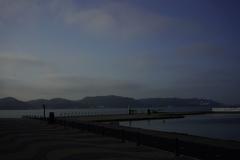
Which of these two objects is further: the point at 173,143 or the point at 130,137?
the point at 130,137

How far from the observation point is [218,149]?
53.3 feet

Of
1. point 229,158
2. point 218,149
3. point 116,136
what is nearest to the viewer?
point 229,158

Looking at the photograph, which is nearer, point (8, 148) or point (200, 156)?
point (200, 156)

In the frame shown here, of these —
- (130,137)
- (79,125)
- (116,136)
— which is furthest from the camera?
(79,125)

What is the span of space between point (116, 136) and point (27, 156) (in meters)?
10.4

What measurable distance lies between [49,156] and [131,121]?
6644cm

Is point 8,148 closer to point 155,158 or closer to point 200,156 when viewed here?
point 155,158

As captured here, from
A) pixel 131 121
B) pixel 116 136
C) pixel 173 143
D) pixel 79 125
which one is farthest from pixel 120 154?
pixel 131 121

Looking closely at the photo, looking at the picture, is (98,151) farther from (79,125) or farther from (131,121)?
(131,121)

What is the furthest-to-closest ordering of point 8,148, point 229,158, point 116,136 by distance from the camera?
point 116,136
point 8,148
point 229,158

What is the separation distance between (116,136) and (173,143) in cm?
877

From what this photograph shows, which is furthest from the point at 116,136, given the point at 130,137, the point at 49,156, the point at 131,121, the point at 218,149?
the point at 131,121

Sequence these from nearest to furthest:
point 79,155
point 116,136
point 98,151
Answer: point 79,155, point 98,151, point 116,136

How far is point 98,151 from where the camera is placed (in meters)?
20.0
